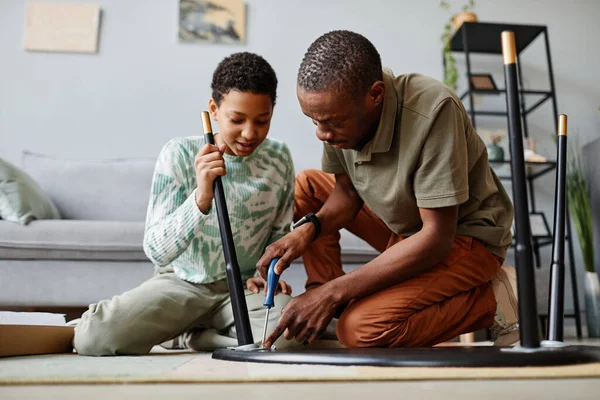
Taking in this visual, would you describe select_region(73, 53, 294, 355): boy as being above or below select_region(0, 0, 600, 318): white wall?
below

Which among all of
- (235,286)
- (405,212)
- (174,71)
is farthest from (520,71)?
(235,286)

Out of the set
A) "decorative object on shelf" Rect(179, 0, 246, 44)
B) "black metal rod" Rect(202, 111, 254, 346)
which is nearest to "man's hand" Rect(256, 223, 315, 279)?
"black metal rod" Rect(202, 111, 254, 346)

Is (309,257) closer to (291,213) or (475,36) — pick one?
(291,213)

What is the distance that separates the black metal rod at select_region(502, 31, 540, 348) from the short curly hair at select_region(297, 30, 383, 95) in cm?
33

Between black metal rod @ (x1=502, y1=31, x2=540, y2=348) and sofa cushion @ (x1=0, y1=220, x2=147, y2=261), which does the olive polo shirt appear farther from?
sofa cushion @ (x1=0, y1=220, x2=147, y2=261)

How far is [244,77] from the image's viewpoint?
1.31 meters

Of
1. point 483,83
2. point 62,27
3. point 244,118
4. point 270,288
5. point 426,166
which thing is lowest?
point 270,288

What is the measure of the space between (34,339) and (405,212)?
2.84ft

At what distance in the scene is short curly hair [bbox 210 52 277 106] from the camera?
1.31 meters

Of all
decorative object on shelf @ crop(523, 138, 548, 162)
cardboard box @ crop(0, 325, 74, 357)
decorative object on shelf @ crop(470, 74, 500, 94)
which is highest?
decorative object on shelf @ crop(470, 74, 500, 94)

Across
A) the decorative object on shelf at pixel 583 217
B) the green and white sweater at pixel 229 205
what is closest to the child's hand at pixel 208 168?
the green and white sweater at pixel 229 205

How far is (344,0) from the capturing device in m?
3.14

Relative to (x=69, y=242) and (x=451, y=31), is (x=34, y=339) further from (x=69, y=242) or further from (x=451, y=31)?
(x=451, y=31)

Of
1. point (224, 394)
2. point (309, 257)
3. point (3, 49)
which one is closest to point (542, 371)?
point (224, 394)
